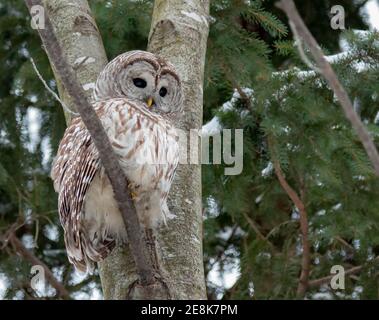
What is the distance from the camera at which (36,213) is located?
214 inches

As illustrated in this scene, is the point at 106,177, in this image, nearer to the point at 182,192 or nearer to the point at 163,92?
the point at 182,192

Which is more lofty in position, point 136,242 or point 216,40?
point 216,40

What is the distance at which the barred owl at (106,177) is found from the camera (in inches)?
131

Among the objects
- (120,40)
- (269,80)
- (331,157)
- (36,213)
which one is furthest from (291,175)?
(36,213)

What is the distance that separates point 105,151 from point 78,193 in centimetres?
66

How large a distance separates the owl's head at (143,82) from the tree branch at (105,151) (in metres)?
1.05

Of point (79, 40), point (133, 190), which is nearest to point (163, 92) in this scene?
point (79, 40)

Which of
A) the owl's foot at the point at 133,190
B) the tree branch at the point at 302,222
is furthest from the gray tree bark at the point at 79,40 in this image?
the tree branch at the point at 302,222

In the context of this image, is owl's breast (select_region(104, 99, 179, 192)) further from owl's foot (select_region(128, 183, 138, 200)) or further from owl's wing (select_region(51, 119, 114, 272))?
owl's wing (select_region(51, 119, 114, 272))

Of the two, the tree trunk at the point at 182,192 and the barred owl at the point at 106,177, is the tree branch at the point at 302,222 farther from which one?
the barred owl at the point at 106,177

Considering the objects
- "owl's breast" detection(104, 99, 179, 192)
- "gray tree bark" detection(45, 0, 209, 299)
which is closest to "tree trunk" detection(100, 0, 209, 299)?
"gray tree bark" detection(45, 0, 209, 299)

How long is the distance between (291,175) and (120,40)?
1.33 metres

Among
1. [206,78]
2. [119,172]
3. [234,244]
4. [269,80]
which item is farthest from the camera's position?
[234,244]
